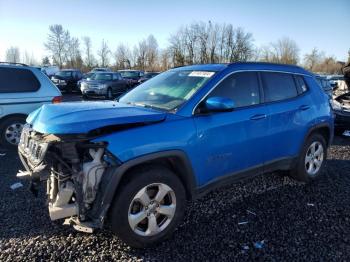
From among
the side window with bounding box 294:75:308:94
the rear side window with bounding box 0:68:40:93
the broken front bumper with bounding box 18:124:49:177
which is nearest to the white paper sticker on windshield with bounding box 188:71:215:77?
the side window with bounding box 294:75:308:94

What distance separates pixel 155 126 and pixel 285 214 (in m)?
2.10

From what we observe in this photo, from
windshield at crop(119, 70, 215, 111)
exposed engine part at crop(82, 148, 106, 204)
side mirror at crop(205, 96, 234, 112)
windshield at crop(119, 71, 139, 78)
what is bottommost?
exposed engine part at crop(82, 148, 106, 204)

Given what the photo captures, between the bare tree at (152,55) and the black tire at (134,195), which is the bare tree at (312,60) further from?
the black tire at (134,195)

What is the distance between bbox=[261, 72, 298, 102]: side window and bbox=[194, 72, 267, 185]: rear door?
0.20 m

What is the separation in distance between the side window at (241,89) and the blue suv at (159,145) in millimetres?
13

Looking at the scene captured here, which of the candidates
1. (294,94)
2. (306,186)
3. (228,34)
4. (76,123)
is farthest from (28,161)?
(228,34)

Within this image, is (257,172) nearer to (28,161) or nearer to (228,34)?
(28,161)

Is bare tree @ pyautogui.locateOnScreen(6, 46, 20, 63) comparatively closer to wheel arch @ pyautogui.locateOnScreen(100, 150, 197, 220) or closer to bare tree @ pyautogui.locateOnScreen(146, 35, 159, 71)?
bare tree @ pyautogui.locateOnScreen(146, 35, 159, 71)

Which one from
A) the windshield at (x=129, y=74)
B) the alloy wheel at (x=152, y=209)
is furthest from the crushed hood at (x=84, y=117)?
the windshield at (x=129, y=74)

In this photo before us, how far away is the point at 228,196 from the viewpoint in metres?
4.67

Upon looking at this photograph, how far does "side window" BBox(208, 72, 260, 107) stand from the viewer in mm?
3902

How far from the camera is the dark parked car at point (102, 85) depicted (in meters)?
19.9

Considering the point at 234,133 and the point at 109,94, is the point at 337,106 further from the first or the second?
the point at 109,94

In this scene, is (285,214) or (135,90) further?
(135,90)
